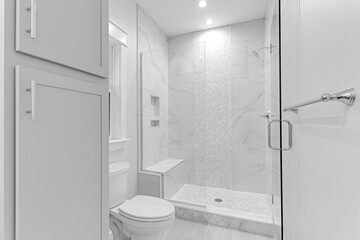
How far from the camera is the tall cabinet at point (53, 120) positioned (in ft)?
1.88

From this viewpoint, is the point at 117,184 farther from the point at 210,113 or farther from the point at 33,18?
the point at 210,113

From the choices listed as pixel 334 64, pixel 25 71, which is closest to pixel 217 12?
pixel 334 64

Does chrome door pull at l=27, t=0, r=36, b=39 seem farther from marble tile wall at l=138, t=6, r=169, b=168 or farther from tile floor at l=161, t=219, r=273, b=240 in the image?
tile floor at l=161, t=219, r=273, b=240

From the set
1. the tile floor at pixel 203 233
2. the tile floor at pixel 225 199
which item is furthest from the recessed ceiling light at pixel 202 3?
the tile floor at pixel 203 233

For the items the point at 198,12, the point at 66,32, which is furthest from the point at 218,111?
the point at 66,32

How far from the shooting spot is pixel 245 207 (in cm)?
229

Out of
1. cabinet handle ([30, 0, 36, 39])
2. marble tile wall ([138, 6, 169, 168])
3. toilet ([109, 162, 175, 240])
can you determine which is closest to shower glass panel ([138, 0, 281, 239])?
marble tile wall ([138, 6, 169, 168])

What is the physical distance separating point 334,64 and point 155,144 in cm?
225

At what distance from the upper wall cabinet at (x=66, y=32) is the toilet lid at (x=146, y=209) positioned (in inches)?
42.8

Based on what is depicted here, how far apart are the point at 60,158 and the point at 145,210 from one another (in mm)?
1017

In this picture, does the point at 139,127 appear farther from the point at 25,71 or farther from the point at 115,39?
the point at 25,71

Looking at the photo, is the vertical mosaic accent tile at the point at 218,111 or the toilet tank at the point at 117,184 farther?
the vertical mosaic accent tile at the point at 218,111

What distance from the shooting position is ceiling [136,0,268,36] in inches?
90.4

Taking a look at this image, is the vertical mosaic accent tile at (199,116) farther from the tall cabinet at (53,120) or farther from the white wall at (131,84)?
the tall cabinet at (53,120)
